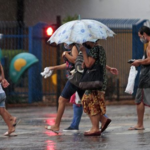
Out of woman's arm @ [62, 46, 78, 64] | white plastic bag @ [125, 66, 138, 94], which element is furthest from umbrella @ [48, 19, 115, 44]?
white plastic bag @ [125, 66, 138, 94]

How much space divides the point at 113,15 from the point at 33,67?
21.3 feet

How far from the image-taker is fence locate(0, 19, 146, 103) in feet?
61.1

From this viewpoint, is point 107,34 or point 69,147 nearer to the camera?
point 69,147

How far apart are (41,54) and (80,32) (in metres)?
9.81

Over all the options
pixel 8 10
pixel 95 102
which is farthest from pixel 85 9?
pixel 95 102

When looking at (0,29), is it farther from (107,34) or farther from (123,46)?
(107,34)

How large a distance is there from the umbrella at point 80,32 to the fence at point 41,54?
8.50 meters

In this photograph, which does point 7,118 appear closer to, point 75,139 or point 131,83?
point 75,139

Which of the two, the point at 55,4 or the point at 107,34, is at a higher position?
the point at 55,4

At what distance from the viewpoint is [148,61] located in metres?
10.0

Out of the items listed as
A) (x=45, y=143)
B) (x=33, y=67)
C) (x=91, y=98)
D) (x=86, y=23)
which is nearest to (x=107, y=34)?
(x=86, y=23)

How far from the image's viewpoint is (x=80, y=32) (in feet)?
30.7

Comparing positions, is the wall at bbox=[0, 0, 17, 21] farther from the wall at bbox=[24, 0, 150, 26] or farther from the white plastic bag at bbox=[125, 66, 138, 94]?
the white plastic bag at bbox=[125, 66, 138, 94]

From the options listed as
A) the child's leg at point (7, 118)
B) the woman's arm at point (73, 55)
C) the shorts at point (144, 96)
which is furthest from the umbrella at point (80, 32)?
the child's leg at point (7, 118)
